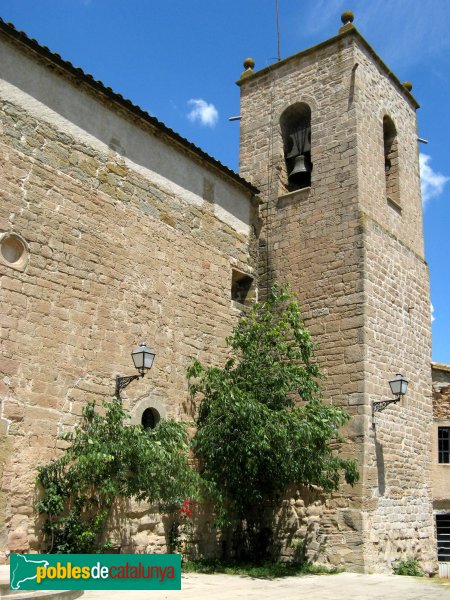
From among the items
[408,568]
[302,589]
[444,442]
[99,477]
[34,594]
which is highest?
[444,442]

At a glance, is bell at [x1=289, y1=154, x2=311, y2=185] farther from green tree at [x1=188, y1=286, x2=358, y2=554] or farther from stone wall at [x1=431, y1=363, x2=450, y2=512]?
stone wall at [x1=431, y1=363, x2=450, y2=512]

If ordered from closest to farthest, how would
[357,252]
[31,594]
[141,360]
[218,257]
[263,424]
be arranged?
[31,594] → [141,360] → [263,424] → [357,252] → [218,257]

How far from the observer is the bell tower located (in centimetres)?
1066

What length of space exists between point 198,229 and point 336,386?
349cm

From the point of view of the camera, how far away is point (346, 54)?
508 inches

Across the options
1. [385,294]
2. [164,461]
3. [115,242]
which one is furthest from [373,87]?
[164,461]

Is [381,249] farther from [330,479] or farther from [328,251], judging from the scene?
[330,479]

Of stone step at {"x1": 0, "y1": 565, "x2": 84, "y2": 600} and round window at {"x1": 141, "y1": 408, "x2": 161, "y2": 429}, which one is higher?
round window at {"x1": 141, "y1": 408, "x2": 161, "y2": 429}

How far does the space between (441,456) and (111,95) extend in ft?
35.5

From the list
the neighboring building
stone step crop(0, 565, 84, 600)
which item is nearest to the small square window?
the neighboring building

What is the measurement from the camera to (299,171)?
1305 cm

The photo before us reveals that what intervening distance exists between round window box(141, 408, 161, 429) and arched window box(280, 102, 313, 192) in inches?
223

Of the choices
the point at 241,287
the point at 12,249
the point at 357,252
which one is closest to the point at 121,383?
the point at 12,249

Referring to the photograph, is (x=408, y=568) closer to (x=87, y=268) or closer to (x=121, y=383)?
(x=121, y=383)
